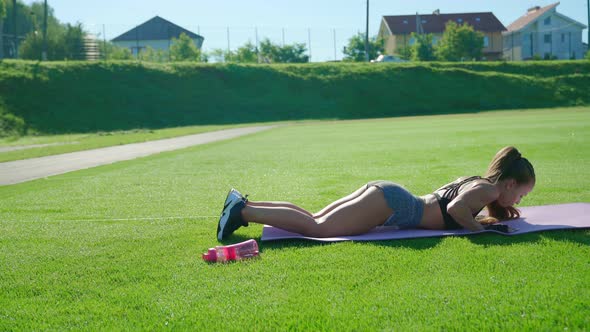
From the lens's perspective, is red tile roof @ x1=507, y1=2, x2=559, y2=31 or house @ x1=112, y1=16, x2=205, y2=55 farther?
red tile roof @ x1=507, y1=2, x2=559, y2=31

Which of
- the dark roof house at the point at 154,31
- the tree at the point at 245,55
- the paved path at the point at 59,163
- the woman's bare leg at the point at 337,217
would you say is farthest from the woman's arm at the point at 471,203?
the dark roof house at the point at 154,31

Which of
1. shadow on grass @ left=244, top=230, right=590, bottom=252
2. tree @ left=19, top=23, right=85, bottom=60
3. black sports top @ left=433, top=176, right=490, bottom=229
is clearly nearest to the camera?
shadow on grass @ left=244, top=230, right=590, bottom=252

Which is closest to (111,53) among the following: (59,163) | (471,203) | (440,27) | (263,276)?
(59,163)

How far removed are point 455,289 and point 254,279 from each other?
1.52m

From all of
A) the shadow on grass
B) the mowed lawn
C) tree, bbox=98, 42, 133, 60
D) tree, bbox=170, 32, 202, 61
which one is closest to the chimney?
tree, bbox=170, 32, 202, 61

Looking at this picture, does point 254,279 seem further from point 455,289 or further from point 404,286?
point 455,289

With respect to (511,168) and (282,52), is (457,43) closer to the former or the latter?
(282,52)

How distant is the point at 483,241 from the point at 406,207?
2.72ft

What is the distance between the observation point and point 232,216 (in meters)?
5.96

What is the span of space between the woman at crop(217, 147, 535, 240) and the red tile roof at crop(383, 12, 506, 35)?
315ft

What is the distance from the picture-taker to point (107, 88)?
1891 inches

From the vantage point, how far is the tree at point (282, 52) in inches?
2867

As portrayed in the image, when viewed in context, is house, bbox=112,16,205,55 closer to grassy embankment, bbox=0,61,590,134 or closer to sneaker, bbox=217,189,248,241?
grassy embankment, bbox=0,61,590,134

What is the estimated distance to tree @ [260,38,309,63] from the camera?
239 feet
